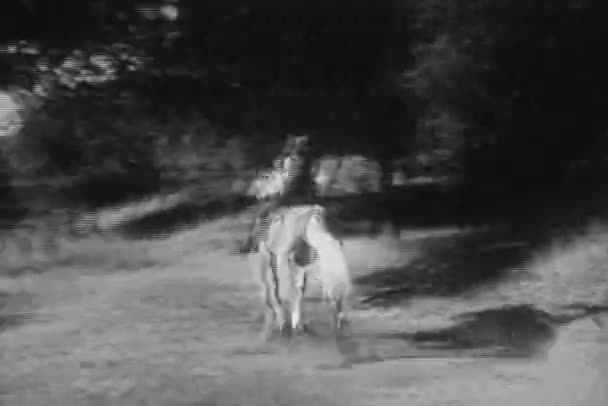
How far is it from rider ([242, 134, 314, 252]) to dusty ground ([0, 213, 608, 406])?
0.07 m

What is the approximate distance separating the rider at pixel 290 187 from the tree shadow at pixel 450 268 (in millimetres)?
330

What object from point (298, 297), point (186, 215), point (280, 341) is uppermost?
point (186, 215)

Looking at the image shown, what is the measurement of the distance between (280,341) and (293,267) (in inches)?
9.4

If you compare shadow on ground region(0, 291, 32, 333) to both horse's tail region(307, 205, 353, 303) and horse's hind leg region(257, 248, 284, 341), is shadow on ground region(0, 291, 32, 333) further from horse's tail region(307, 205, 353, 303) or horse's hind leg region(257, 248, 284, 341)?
horse's tail region(307, 205, 353, 303)

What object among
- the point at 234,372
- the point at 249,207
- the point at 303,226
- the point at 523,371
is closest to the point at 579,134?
the point at 523,371

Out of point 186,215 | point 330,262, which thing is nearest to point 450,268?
point 330,262

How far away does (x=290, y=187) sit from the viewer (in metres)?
2.40

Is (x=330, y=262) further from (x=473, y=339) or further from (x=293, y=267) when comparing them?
(x=473, y=339)

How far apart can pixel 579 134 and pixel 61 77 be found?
171 cm

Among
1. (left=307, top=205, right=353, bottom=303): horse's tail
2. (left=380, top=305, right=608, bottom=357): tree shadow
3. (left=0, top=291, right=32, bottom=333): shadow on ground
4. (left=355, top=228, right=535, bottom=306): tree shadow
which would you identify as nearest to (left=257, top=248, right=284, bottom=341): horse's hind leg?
(left=307, top=205, right=353, bottom=303): horse's tail

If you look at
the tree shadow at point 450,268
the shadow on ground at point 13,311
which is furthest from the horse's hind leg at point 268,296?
the shadow on ground at point 13,311

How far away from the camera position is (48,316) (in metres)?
2.37

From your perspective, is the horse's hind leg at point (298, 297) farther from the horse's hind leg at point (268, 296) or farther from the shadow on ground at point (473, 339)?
the shadow on ground at point (473, 339)

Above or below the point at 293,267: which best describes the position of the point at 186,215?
above
